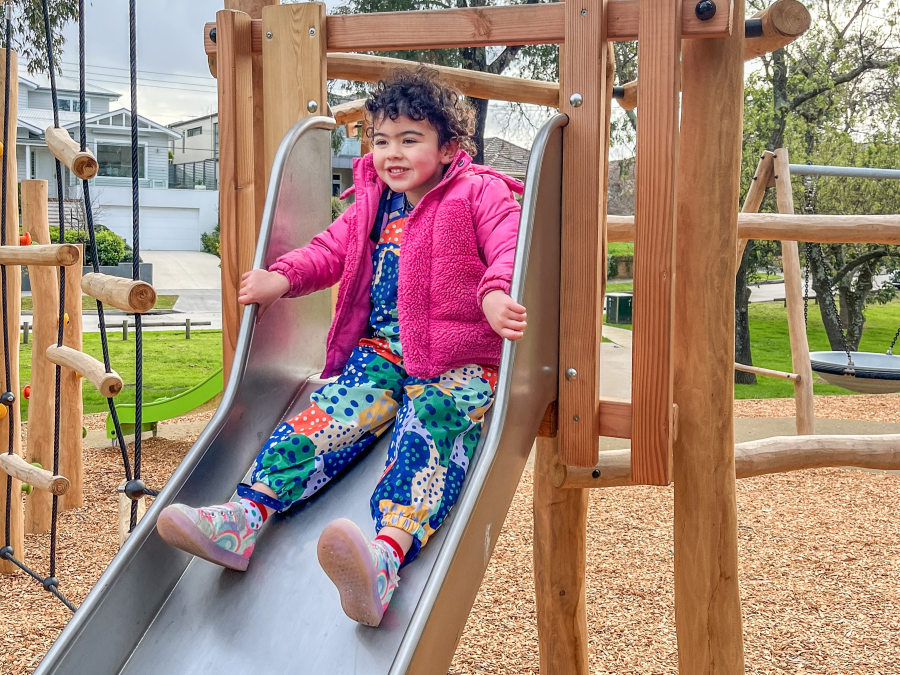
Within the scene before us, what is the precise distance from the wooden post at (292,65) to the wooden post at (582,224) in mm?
681

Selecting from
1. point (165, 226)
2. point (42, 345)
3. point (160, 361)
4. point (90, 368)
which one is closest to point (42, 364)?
point (42, 345)

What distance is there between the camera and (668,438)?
1.92 metres

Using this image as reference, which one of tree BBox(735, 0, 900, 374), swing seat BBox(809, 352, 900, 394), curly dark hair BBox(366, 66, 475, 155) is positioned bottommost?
swing seat BBox(809, 352, 900, 394)

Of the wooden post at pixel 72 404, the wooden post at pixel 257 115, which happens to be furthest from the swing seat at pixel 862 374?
the wooden post at pixel 72 404

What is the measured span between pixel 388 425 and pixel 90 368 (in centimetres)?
158

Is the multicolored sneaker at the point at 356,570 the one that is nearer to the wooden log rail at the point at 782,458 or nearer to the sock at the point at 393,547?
the sock at the point at 393,547

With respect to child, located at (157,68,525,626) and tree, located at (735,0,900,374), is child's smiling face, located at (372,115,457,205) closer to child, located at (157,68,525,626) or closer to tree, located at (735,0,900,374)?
child, located at (157,68,525,626)

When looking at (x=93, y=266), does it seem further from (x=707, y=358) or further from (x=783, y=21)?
(x=783, y=21)

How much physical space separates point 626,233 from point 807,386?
2.79 metres

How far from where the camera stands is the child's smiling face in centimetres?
204

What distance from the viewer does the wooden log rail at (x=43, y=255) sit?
8.99 feet

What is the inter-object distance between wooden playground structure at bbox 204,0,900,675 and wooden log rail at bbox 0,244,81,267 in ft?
2.53

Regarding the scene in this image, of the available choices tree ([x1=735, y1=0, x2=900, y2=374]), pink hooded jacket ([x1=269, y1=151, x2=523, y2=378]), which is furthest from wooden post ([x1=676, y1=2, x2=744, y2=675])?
tree ([x1=735, y1=0, x2=900, y2=374])

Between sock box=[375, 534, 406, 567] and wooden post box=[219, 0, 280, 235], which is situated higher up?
wooden post box=[219, 0, 280, 235]
